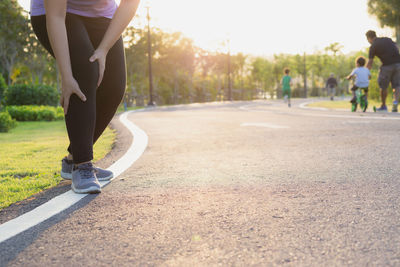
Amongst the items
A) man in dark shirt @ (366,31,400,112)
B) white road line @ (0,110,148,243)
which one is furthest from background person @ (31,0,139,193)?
man in dark shirt @ (366,31,400,112)

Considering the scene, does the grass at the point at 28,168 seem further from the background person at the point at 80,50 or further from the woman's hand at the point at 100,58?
the woman's hand at the point at 100,58

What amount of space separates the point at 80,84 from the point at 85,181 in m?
0.66

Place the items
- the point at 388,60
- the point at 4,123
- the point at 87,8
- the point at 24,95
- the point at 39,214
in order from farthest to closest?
the point at 24,95
the point at 388,60
the point at 4,123
the point at 87,8
the point at 39,214

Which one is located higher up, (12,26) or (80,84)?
Result: (12,26)

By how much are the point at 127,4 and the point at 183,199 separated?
1.42 metres

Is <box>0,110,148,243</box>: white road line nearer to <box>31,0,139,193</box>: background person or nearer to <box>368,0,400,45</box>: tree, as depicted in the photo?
<box>31,0,139,193</box>: background person

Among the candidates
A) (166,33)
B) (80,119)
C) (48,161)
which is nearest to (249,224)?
(80,119)

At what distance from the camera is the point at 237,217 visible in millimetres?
2316

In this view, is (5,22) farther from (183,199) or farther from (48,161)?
(183,199)

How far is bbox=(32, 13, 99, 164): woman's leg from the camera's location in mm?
3020

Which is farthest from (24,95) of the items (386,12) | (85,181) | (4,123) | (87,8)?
(386,12)

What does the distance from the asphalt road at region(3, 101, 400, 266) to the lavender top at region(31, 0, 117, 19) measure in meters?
1.25

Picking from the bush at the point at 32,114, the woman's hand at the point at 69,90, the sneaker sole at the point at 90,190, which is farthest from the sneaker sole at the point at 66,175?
the bush at the point at 32,114

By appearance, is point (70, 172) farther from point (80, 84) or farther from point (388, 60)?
point (388, 60)
